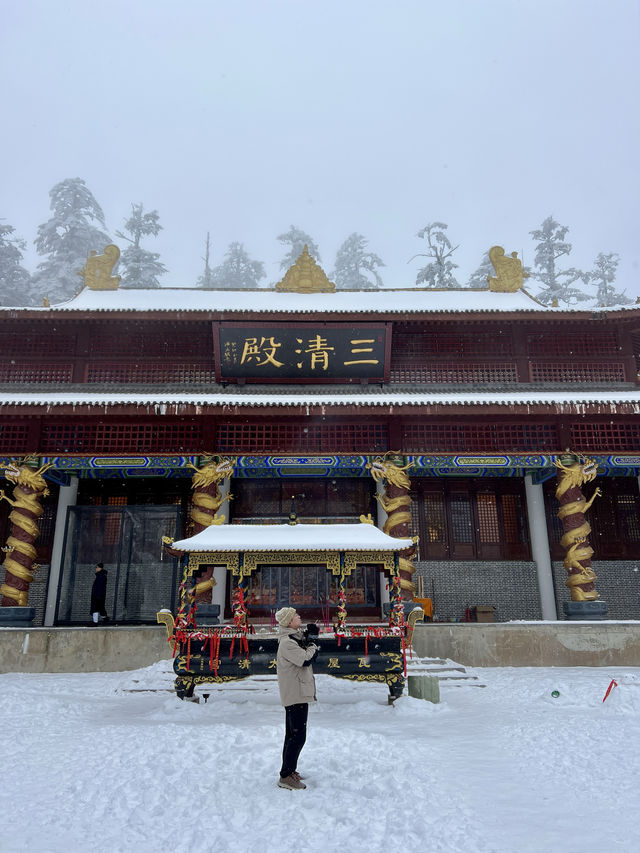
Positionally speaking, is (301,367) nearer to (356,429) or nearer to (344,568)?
(356,429)

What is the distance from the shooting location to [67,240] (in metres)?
33.5

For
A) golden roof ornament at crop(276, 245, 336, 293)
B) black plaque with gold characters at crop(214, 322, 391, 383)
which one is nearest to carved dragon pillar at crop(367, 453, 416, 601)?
black plaque with gold characters at crop(214, 322, 391, 383)

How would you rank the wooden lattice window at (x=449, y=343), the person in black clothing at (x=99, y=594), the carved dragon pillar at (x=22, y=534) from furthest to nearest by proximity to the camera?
1. the wooden lattice window at (x=449, y=343)
2. the person in black clothing at (x=99, y=594)
3. the carved dragon pillar at (x=22, y=534)

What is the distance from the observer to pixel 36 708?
7312 millimetres

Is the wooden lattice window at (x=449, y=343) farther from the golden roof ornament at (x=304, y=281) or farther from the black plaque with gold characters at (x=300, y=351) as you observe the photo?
the golden roof ornament at (x=304, y=281)

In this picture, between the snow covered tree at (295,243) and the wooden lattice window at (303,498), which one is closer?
the wooden lattice window at (303,498)

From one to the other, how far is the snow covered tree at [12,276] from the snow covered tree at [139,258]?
16.6ft

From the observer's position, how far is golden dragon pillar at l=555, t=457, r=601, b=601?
445 inches

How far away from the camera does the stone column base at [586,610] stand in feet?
35.9

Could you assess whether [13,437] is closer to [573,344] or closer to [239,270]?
[573,344]

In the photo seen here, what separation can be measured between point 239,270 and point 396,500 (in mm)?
34164

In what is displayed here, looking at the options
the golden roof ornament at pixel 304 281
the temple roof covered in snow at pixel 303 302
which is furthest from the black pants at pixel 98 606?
the golden roof ornament at pixel 304 281

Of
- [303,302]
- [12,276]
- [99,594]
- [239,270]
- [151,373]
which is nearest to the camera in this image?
[99,594]

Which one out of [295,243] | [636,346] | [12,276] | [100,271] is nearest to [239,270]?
[295,243]
